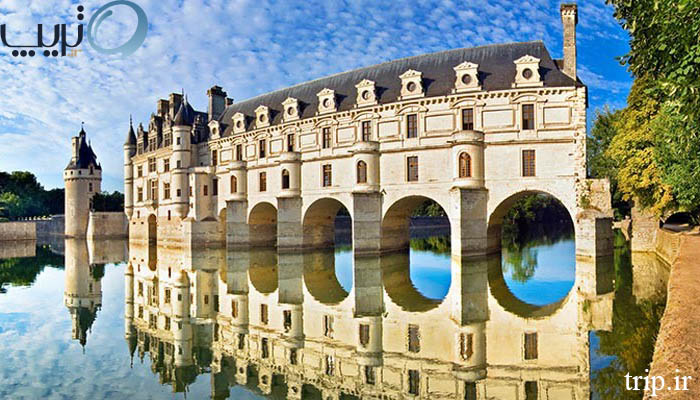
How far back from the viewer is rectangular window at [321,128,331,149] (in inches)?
1261

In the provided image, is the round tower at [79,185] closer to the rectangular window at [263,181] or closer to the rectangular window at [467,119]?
the rectangular window at [263,181]

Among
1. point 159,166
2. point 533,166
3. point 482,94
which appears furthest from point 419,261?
point 159,166

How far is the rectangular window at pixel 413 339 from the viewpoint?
36.0 feet

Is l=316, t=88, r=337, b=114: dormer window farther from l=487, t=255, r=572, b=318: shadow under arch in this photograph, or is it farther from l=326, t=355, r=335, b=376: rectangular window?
l=326, t=355, r=335, b=376: rectangular window

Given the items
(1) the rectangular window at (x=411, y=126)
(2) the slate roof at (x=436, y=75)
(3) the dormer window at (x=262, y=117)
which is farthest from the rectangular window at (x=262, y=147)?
(1) the rectangular window at (x=411, y=126)

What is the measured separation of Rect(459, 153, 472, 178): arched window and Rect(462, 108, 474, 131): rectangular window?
6.29 ft

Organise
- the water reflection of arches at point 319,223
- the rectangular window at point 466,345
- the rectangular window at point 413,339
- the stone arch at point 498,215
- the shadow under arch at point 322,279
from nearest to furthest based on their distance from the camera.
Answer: the rectangular window at point 466,345 → the rectangular window at point 413,339 → the shadow under arch at point 322,279 → the stone arch at point 498,215 → the water reflection of arches at point 319,223

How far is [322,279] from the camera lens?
72.9 ft

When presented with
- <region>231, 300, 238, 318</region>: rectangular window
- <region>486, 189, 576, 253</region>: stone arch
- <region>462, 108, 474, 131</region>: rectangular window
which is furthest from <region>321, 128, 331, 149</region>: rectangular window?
<region>231, 300, 238, 318</region>: rectangular window

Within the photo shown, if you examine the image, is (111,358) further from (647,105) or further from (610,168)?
(610,168)

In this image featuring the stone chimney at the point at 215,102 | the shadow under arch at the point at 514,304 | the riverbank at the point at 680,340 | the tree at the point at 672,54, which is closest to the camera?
the riverbank at the point at 680,340

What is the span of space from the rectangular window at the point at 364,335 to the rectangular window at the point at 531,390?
417cm

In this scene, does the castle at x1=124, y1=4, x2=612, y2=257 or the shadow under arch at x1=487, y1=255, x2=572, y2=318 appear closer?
the shadow under arch at x1=487, y1=255, x2=572, y2=318

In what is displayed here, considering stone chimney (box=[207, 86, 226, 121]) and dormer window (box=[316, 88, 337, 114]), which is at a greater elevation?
stone chimney (box=[207, 86, 226, 121])
